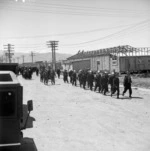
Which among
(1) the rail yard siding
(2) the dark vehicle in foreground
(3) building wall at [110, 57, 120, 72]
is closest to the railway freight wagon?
(3) building wall at [110, 57, 120, 72]

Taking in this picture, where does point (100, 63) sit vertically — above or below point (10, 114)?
above

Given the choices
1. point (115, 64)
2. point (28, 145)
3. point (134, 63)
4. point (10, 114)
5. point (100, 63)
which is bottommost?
point (28, 145)

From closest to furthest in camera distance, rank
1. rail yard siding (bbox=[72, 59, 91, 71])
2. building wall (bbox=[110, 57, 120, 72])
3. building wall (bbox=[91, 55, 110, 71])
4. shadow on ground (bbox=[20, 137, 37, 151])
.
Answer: shadow on ground (bbox=[20, 137, 37, 151]) < building wall (bbox=[110, 57, 120, 72]) < building wall (bbox=[91, 55, 110, 71]) < rail yard siding (bbox=[72, 59, 91, 71])

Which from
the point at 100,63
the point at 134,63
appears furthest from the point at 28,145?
the point at 100,63

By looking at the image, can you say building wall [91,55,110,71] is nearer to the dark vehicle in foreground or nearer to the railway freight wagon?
the railway freight wagon

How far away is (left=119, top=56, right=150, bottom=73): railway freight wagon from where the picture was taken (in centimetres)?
4112

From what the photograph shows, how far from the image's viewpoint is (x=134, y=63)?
4241 centimetres

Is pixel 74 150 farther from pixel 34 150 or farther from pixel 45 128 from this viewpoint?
pixel 45 128

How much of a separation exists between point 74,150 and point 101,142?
1.03 m

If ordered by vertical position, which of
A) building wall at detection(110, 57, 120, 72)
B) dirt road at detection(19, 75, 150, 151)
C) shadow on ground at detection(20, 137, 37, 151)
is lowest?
shadow on ground at detection(20, 137, 37, 151)

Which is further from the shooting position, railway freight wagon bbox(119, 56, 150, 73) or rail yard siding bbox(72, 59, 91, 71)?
rail yard siding bbox(72, 59, 91, 71)

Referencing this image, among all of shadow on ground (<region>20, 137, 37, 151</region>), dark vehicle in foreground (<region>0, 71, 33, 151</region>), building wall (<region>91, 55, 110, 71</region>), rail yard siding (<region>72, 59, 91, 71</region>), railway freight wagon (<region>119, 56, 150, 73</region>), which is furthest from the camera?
rail yard siding (<region>72, 59, 91, 71</region>)

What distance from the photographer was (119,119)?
415 inches

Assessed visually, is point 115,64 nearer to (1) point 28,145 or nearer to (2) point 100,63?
(2) point 100,63
